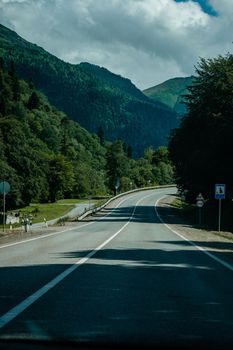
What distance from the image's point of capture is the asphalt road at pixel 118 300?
6.75m

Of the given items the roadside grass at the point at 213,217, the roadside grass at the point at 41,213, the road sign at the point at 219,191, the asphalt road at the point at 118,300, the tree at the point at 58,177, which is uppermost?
the tree at the point at 58,177

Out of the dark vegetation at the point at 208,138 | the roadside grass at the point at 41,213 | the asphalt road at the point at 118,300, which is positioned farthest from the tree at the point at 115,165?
the asphalt road at the point at 118,300

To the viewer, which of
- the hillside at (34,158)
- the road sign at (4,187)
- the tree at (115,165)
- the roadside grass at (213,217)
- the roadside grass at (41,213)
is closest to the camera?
the road sign at (4,187)

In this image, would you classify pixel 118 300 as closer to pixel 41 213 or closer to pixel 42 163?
pixel 41 213

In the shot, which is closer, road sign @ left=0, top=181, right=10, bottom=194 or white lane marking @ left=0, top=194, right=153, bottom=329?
white lane marking @ left=0, top=194, right=153, bottom=329

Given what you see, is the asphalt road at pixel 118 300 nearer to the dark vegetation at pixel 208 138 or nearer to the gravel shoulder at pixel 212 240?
the gravel shoulder at pixel 212 240

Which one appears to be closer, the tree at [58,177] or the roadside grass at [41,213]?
the roadside grass at [41,213]

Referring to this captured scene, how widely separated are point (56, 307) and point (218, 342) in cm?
285

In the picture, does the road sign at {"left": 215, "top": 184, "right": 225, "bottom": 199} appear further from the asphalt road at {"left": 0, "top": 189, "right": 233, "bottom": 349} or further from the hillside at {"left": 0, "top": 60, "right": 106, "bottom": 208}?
the hillside at {"left": 0, "top": 60, "right": 106, "bottom": 208}

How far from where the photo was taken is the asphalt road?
22.1ft

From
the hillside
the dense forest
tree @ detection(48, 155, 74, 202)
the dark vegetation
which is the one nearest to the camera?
the dark vegetation

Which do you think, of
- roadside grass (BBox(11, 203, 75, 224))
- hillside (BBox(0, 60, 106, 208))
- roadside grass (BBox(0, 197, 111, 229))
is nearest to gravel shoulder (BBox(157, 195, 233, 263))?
roadside grass (BBox(0, 197, 111, 229))

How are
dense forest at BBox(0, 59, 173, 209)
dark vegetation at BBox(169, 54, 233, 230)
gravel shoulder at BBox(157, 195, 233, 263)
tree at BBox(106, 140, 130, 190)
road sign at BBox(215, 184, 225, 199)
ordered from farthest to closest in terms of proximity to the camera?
1. tree at BBox(106, 140, 130, 190)
2. dense forest at BBox(0, 59, 173, 209)
3. dark vegetation at BBox(169, 54, 233, 230)
4. road sign at BBox(215, 184, 225, 199)
5. gravel shoulder at BBox(157, 195, 233, 263)

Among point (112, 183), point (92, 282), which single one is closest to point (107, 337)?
point (92, 282)
